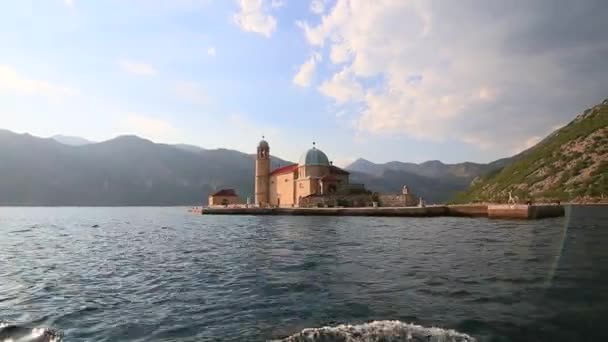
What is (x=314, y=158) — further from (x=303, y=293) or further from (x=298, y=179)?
(x=303, y=293)

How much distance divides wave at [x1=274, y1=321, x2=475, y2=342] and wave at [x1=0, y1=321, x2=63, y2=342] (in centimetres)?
454

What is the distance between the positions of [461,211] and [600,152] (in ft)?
293

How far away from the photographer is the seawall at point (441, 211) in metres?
53.2

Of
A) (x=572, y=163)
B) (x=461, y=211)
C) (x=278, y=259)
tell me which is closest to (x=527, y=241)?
(x=278, y=259)

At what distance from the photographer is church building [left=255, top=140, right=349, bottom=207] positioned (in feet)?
298

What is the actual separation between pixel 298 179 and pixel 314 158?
6222 mm

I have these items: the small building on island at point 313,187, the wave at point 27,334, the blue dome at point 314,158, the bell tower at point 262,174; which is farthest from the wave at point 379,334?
the bell tower at point 262,174

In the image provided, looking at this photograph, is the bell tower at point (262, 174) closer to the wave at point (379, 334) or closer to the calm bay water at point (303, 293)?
the calm bay water at point (303, 293)

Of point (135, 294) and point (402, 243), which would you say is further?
point (402, 243)

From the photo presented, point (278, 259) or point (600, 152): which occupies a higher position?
point (600, 152)

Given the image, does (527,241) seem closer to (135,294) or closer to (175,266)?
(175,266)

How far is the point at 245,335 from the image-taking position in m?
8.44

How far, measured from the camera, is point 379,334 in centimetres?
783

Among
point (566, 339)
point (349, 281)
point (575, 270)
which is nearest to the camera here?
point (566, 339)
